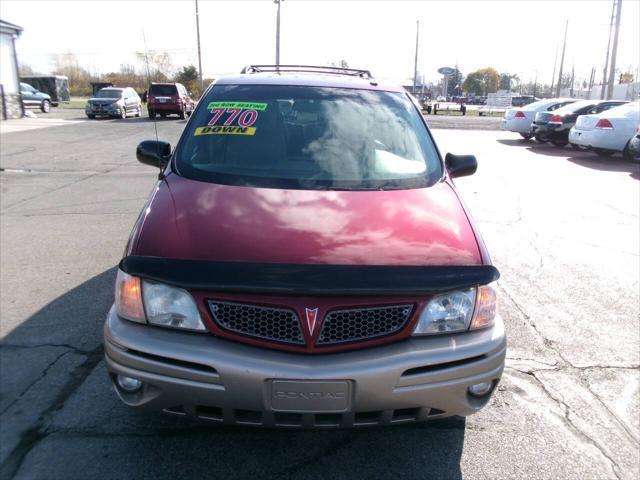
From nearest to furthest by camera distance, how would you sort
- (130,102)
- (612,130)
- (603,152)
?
(612,130)
(603,152)
(130,102)

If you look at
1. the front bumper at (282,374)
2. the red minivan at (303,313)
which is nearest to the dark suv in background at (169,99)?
the red minivan at (303,313)

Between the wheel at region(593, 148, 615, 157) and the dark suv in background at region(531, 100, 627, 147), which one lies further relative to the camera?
the dark suv in background at region(531, 100, 627, 147)

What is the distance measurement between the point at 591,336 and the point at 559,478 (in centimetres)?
186

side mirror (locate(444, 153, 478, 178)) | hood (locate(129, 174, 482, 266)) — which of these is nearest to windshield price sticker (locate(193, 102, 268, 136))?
hood (locate(129, 174, 482, 266))

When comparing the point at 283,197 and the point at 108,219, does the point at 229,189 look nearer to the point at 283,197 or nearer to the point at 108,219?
the point at 283,197

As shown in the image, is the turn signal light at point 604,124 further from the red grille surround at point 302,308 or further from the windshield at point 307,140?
the red grille surround at point 302,308

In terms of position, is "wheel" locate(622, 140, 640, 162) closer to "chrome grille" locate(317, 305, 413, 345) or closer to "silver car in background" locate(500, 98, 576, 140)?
"silver car in background" locate(500, 98, 576, 140)

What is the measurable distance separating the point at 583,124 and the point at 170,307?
15087mm

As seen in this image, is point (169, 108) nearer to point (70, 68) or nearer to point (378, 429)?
point (378, 429)

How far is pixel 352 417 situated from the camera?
90.8 inches

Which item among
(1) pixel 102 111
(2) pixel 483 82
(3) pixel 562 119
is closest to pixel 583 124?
(3) pixel 562 119

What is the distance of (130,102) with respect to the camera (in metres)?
30.8

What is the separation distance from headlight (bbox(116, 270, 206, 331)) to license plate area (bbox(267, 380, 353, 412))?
425mm

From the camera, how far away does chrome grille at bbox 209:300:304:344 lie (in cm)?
229
